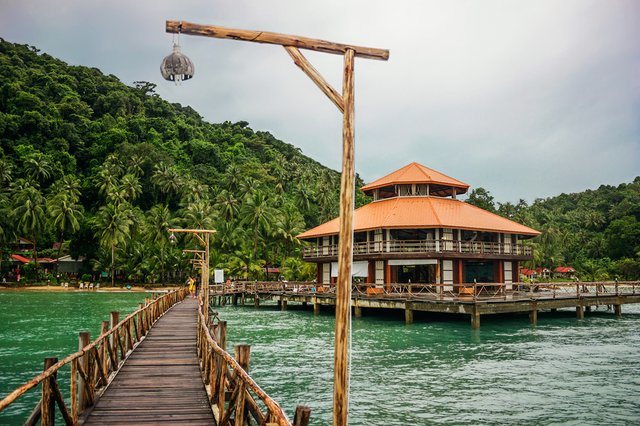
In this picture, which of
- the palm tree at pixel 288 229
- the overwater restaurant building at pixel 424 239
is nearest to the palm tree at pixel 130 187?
the palm tree at pixel 288 229

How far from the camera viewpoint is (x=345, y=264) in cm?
639

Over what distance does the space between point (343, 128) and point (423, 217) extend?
1317 inches

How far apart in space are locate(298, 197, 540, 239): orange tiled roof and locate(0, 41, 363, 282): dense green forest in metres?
18.6

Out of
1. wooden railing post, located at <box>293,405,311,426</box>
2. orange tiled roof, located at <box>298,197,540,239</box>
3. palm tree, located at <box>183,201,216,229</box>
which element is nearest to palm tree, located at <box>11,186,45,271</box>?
palm tree, located at <box>183,201,216,229</box>

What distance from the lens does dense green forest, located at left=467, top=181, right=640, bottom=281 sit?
73188 millimetres

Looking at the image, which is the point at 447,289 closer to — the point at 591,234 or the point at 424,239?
the point at 424,239

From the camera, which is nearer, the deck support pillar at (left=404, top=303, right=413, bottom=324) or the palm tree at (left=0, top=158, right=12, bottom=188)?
the deck support pillar at (left=404, top=303, right=413, bottom=324)

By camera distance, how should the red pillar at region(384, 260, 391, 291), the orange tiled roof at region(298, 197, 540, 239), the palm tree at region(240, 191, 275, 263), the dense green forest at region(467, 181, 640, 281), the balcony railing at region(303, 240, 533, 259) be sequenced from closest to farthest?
1. the balcony railing at region(303, 240, 533, 259)
2. the orange tiled roof at region(298, 197, 540, 239)
3. the red pillar at region(384, 260, 391, 291)
4. the palm tree at region(240, 191, 275, 263)
5. the dense green forest at region(467, 181, 640, 281)

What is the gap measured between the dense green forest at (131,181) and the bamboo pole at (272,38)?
53898 mm

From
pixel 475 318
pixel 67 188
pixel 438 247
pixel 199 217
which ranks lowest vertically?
pixel 475 318

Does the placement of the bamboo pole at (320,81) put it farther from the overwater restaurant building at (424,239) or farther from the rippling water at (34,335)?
the overwater restaurant building at (424,239)

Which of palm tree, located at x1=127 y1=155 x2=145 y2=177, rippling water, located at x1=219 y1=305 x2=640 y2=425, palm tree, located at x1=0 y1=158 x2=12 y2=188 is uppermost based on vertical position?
palm tree, located at x1=127 y1=155 x2=145 y2=177

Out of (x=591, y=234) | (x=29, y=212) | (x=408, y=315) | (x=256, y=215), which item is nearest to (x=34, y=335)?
(x=408, y=315)

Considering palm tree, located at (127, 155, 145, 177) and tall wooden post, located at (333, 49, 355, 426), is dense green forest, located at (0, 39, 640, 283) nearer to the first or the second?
palm tree, located at (127, 155, 145, 177)
